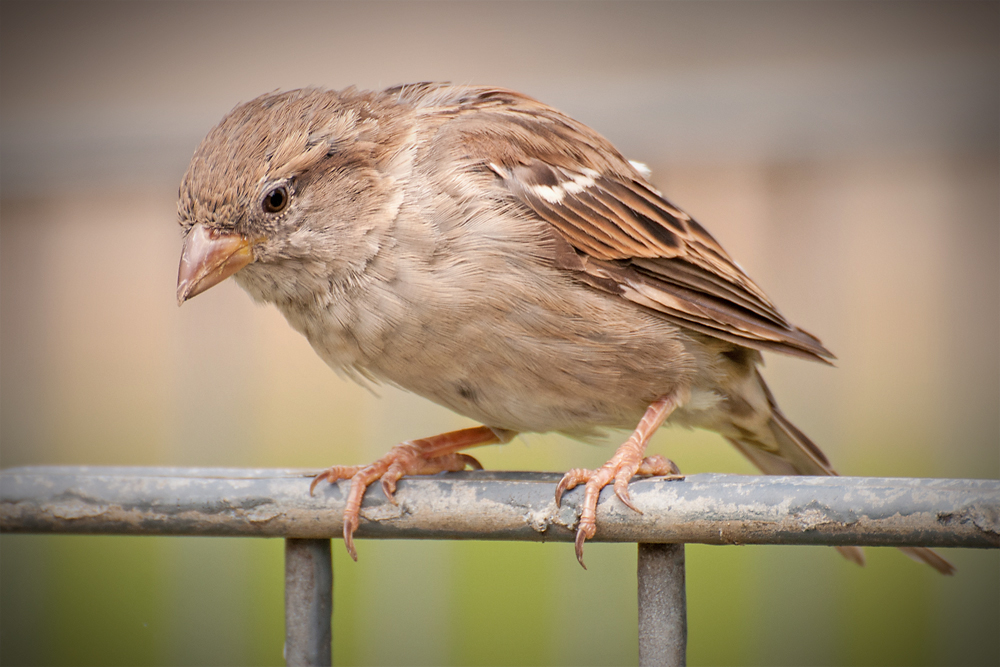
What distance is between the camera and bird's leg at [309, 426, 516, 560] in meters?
1.46

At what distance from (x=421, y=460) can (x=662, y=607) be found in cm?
79

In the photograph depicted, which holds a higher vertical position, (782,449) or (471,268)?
(471,268)

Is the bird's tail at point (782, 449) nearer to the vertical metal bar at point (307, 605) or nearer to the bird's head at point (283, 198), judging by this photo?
the bird's head at point (283, 198)

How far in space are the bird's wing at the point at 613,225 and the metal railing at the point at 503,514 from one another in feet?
1.94

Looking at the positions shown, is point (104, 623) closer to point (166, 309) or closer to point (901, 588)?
point (166, 309)

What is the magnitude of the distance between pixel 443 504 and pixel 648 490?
25 centimetres

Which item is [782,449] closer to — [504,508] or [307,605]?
[504,508]

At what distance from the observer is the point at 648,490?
108cm

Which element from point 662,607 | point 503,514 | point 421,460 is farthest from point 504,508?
point 421,460

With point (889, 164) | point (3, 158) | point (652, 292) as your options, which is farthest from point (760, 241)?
point (3, 158)

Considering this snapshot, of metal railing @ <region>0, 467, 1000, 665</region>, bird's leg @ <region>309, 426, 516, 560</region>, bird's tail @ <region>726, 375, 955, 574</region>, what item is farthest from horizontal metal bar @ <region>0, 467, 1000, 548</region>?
bird's tail @ <region>726, 375, 955, 574</region>

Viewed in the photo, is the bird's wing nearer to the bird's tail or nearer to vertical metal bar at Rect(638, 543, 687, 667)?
the bird's tail

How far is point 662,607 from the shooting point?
109 centimetres

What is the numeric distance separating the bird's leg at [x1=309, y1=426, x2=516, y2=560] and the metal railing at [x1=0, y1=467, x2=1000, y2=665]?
0.12 m
